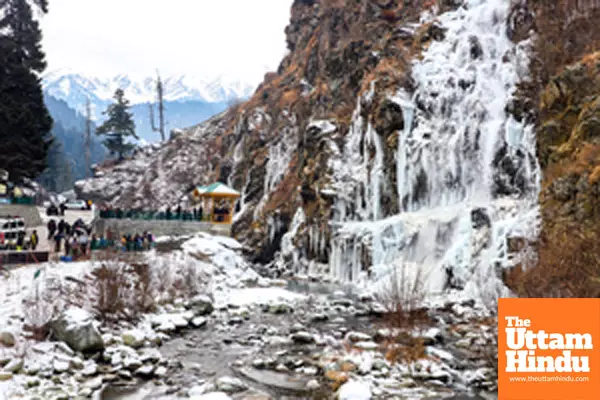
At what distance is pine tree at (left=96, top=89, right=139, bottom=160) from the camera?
6394cm

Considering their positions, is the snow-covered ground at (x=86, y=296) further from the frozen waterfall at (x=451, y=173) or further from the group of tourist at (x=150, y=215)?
the frozen waterfall at (x=451, y=173)

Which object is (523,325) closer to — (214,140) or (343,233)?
(343,233)

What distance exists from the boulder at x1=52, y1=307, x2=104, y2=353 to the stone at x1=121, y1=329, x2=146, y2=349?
3.89 ft

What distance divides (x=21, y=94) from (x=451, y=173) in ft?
88.3

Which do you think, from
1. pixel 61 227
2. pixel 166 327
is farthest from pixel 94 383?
pixel 61 227

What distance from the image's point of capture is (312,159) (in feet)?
116

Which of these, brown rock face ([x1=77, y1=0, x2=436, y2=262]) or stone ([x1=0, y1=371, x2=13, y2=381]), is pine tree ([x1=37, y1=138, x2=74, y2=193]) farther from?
stone ([x1=0, y1=371, x2=13, y2=381])

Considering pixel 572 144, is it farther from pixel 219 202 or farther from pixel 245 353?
pixel 219 202

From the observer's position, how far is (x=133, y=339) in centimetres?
1317

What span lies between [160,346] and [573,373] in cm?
1045

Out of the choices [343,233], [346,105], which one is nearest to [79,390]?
[343,233]

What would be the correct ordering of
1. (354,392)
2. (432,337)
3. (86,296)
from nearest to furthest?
(354,392)
(432,337)
(86,296)

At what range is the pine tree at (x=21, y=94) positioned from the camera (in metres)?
29.7

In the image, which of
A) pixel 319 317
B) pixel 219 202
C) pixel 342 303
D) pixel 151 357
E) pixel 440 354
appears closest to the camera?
pixel 151 357
